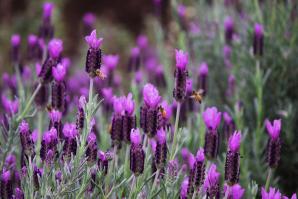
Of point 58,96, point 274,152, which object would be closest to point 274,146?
point 274,152

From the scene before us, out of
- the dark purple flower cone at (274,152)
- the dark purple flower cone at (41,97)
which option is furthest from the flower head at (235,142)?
the dark purple flower cone at (41,97)

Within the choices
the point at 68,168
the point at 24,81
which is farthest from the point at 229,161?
the point at 24,81

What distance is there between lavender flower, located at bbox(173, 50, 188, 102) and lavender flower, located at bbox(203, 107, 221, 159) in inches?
3.7

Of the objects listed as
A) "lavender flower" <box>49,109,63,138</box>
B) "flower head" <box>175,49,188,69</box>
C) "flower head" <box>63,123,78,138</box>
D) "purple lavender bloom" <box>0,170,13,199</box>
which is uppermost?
"flower head" <box>175,49,188,69</box>

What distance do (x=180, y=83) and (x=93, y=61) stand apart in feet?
0.83

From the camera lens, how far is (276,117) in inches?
104

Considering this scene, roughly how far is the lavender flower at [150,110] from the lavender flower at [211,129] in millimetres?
174

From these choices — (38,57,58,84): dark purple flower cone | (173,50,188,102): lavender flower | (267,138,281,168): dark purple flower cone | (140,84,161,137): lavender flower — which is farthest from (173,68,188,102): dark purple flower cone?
(38,57,58,84): dark purple flower cone

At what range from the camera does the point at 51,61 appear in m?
1.80

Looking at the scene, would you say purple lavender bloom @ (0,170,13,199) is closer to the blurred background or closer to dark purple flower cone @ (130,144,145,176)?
dark purple flower cone @ (130,144,145,176)

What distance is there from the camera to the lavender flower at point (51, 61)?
1.77m

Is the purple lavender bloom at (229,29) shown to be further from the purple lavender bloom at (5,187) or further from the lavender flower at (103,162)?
the purple lavender bloom at (5,187)

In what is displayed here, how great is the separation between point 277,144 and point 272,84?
1032 mm

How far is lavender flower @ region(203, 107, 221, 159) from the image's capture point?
1.67 m
